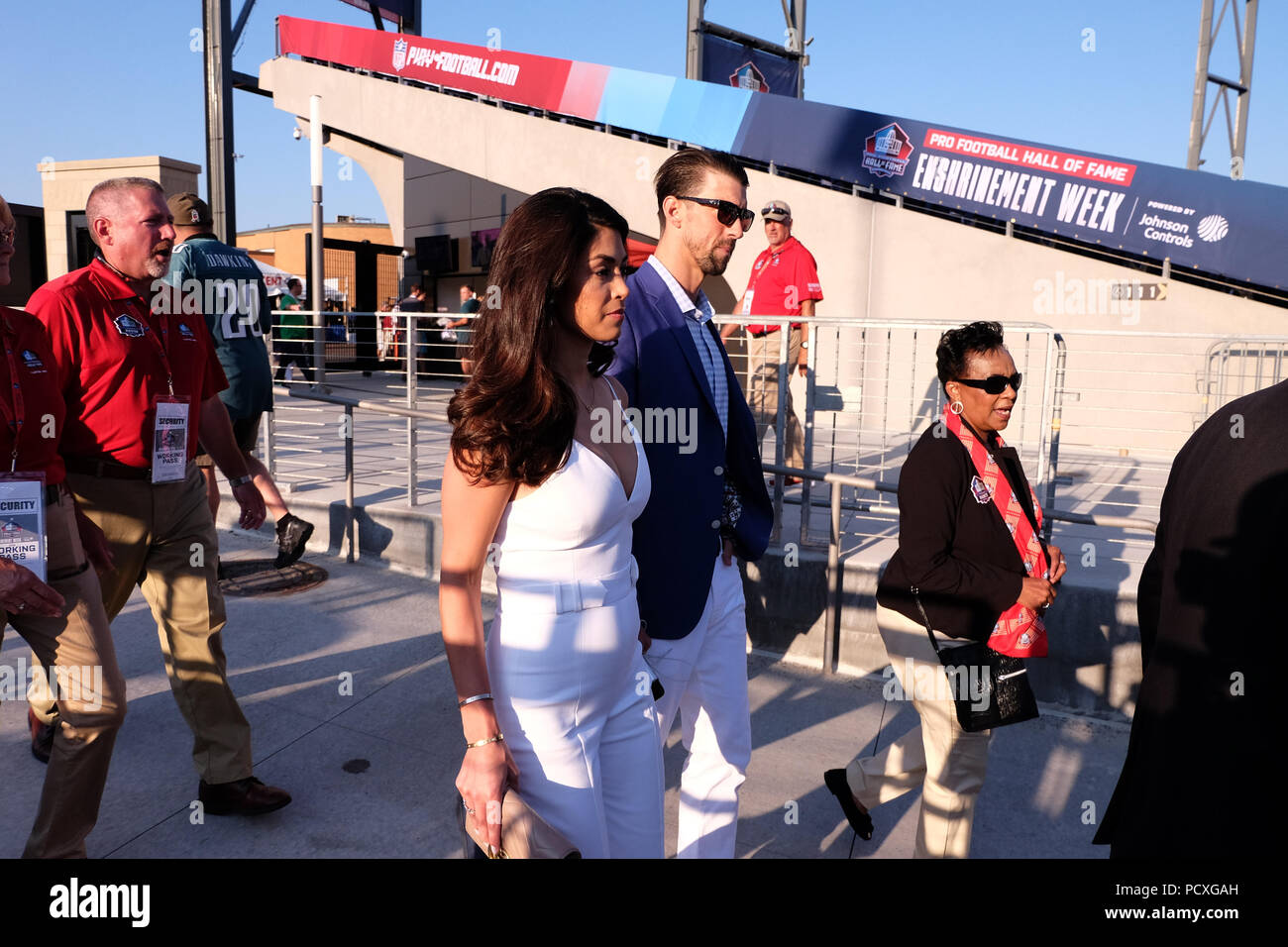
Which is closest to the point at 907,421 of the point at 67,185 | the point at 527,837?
the point at 527,837

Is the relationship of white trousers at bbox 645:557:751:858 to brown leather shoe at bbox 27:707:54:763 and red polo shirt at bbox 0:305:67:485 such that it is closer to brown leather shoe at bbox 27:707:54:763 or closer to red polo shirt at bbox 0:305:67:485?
red polo shirt at bbox 0:305:67:485

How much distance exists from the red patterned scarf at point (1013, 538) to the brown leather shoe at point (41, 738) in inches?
146

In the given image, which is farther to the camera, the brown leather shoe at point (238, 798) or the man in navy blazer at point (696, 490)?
the brown leather shoe at point (238, 798)

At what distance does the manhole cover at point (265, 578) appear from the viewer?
594 cm

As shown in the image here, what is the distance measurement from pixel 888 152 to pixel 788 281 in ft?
21.0

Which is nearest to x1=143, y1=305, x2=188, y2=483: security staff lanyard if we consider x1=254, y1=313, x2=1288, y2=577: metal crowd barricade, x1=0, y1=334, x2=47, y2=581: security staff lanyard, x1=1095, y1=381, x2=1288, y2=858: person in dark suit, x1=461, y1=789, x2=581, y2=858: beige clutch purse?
x1=0, y1=334, x2=47, y2=581: security staff lanyard

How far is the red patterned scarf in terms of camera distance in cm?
284

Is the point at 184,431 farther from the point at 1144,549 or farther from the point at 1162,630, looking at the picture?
the point at 1144,549

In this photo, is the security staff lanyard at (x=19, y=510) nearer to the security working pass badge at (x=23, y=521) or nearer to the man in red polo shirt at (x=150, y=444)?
the security working pass badge at (x=23, y=521)

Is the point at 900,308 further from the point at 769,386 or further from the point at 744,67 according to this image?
the point at 769,386

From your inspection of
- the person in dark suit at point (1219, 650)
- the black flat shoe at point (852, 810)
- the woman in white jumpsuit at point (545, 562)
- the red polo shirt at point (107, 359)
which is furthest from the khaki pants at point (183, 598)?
the person in dark suit at point (1219, 650)

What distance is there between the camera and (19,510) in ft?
8.33

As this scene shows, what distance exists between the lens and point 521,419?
185cm

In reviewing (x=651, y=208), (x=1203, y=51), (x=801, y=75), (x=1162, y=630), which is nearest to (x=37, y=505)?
(x=1162, y=630)
